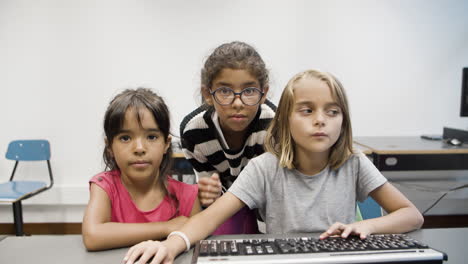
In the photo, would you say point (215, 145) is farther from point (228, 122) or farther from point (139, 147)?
point (139, 147)

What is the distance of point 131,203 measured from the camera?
99cm

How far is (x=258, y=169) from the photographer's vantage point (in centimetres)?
97

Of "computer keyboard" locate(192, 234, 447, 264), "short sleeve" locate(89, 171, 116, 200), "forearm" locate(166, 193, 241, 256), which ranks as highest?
"short sleeve" locate(89, 171, 116, 200)

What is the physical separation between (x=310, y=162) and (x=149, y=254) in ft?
1.86

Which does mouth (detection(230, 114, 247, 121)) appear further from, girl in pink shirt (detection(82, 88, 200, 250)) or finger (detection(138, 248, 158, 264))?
finger (detection(138, 248, 158, 264))

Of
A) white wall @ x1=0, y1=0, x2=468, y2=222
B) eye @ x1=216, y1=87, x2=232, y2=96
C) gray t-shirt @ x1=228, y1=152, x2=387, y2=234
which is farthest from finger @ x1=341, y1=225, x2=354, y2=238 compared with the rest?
white wall @ x1=0, y1=0, x2=468, y2=222

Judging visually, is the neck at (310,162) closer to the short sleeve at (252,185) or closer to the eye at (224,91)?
the short sleeve at (252,185)

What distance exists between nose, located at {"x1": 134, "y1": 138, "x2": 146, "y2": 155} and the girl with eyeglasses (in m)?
0.24

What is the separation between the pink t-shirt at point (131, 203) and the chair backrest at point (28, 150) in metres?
2.06

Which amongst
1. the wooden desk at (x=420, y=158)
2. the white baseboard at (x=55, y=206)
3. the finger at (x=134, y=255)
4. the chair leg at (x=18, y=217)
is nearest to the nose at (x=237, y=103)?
the finger at (x=134, y=255)

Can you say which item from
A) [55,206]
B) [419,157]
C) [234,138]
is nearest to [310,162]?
[234,138]

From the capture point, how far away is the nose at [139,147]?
0.91m

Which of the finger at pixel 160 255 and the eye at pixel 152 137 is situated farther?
the eye at pixel 152 137

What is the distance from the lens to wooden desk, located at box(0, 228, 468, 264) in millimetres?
686
